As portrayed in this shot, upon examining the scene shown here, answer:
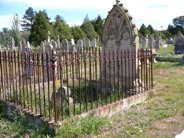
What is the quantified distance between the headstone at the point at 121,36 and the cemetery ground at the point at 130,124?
122 centimetres

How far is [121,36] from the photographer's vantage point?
26.9 ft

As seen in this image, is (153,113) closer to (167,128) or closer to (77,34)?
(167,128)

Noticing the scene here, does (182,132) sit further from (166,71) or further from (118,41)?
(166,71)

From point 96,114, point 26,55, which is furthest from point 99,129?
point 26,55

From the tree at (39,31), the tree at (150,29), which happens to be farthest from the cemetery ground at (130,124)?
the tree at (150,29)

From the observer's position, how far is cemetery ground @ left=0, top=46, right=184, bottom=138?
491 centimetres

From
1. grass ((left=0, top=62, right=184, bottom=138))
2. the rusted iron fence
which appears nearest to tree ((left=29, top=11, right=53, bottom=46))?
the rusted iron fence

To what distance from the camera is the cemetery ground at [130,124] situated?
4.91 meters

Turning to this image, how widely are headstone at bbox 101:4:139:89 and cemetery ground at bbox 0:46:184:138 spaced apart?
122 cm

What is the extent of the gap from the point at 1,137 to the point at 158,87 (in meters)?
5.65

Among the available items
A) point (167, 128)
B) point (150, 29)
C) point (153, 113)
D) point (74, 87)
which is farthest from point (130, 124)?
point (150, 29)

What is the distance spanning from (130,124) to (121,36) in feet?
11.8

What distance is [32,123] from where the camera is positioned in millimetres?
5609

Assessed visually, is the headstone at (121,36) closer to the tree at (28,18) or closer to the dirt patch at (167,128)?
the dirt patch at (167,128)
